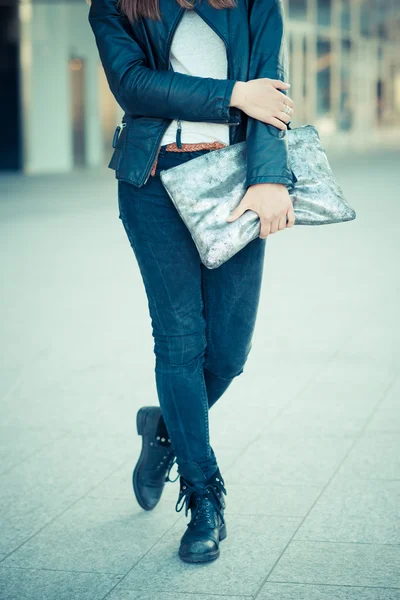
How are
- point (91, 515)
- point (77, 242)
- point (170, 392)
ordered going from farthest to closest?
point (77, 242)
point (91, 515)
point (170, 392)

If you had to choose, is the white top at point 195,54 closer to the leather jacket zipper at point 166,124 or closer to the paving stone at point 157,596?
the leather jacket zipper at point 166,124

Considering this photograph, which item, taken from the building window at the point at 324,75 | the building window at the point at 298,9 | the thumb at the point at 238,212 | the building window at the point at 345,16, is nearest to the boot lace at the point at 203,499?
the thumb at the point at 238,212

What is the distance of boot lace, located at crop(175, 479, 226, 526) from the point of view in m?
2.67

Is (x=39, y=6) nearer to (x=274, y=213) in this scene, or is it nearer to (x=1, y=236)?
(x=1, y=236)

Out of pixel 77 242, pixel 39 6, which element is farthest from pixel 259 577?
pixel 39 6

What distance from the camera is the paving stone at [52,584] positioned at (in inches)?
94.4

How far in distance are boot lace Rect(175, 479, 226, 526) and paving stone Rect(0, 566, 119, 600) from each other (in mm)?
296

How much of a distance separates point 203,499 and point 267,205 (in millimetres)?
820

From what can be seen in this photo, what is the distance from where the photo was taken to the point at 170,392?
8.84 feet

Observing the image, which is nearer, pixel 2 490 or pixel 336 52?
pixel 2 490

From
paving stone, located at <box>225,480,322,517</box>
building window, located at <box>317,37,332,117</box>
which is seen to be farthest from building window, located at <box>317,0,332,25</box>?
paving stone, located at <box>225,480,322,517</box>

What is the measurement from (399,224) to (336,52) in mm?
23964

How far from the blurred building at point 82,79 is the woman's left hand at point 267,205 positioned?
19.0m

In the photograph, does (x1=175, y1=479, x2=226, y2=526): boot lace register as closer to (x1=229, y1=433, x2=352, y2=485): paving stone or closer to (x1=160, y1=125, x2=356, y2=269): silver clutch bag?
(x1=229, y1=433, x2=352, y2=485): paving stone
